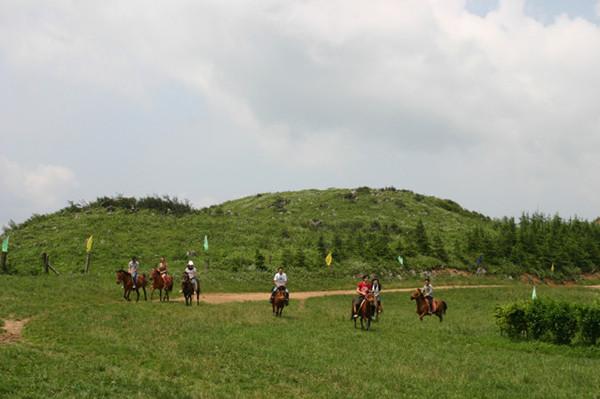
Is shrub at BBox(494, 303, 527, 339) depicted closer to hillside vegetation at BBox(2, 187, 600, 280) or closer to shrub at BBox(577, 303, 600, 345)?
shrub at BBox(577, 303, 600, 345)

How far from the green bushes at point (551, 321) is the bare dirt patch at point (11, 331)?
20.1 meters

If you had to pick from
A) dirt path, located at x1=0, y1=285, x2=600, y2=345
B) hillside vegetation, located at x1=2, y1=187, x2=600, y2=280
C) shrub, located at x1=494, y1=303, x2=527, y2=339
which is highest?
hillside vegetation, located at x1=2, y1=187, x2=600, y2=280

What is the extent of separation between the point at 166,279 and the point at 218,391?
1904 centimetres

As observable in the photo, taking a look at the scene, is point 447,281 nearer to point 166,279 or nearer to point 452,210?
point 166,279

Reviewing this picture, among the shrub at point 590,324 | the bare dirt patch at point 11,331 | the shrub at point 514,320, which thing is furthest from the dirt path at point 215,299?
the shrub at point 590,324

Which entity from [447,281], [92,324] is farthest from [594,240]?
[92,324]

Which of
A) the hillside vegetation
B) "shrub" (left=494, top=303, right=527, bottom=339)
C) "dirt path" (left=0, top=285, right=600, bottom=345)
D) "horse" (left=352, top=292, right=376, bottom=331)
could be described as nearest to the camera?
"dirt path" (left=0, top=285, right=600, bottom=345)

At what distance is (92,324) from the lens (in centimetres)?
1775

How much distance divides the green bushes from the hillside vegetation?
27.2 meters

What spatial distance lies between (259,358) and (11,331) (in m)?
9.96

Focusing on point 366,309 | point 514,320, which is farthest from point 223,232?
point 514,320

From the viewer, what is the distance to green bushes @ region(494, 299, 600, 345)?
18.0m

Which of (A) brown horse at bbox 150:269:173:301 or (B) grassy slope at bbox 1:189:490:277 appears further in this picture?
(B) grassy slope at bbox 1:189:490:277

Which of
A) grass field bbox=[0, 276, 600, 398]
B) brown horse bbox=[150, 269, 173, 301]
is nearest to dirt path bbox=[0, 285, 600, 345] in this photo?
grass field bbox=[0, 276, 600, 398]
